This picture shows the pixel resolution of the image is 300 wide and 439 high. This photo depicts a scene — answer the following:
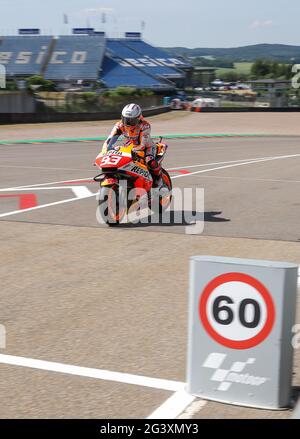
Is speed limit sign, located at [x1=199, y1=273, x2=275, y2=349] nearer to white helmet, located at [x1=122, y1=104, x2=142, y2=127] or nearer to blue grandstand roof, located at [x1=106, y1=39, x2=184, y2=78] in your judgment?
white helmet, located at [x1=122, y1=104, x2=142, y2=127]

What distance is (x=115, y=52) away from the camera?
323 ft

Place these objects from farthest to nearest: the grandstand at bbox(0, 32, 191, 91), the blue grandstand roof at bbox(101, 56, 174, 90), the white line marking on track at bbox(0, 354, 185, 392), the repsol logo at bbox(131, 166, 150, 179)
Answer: the grandstand at bbox(0, 32, 191, 91), the blue grandstand roof at bbox(101, 56, 174, 90), the repsol logo at bbox(131, 166, 150, 179), the white line marking on track at bbox(0, 354, 185, 392)

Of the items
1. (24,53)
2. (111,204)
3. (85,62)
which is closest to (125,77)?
(85,62)

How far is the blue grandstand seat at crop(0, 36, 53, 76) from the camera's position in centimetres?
9344

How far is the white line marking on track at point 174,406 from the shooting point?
14.8 ft

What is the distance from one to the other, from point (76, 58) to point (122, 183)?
8532 cm

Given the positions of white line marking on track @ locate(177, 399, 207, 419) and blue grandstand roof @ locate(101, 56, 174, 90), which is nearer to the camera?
white line marking on track @ locate(177, 399, 207, 419)

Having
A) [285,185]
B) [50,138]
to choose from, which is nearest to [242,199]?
[285,185]

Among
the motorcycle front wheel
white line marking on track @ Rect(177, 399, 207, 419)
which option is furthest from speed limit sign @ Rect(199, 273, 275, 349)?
the motorcycle front wheel

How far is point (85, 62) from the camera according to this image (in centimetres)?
9206

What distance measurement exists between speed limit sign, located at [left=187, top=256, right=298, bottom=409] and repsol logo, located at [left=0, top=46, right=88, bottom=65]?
90.4 m

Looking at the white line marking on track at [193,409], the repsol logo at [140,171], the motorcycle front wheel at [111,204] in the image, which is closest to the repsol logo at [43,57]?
the repsol logo at [140,171]

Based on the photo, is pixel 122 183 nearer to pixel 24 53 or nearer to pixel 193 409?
pixel 193 409
